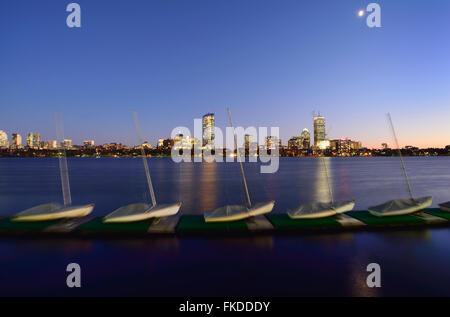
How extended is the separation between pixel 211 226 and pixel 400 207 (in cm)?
955

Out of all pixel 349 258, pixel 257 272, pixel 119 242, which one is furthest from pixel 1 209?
pixel 349 258

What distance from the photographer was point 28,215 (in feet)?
44.1

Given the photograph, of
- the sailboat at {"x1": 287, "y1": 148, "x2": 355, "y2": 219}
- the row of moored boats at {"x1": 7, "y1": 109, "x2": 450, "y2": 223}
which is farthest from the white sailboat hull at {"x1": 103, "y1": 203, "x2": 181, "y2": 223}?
the sailboat at {"x1": 287, "y1": 148, "x2": 355, "y2": 219}

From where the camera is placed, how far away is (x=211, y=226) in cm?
1343

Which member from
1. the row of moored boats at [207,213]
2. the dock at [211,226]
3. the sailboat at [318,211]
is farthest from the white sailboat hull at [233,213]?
the sailboat at [318,211]

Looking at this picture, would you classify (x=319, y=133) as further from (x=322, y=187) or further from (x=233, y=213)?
(x=322, y=187)

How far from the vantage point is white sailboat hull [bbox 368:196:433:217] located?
571 inches

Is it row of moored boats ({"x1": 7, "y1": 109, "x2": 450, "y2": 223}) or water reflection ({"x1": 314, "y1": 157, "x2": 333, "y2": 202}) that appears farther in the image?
A: water reflection ({"x1": 314, "y1": 157, "x2": 333, "y2": 202})

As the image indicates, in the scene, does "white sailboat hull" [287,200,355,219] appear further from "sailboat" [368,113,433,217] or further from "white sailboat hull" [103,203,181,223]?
"white sailboat hull" [103,203,181,223]

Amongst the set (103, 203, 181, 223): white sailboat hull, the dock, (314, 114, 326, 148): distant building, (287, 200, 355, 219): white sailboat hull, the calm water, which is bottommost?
the calm water

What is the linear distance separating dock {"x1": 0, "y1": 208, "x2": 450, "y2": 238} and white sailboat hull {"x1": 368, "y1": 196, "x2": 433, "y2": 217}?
0.32 meters

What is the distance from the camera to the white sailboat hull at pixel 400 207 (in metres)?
14.5

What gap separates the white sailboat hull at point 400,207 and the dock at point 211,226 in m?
0.32

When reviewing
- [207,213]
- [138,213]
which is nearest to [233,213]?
[207,213]
